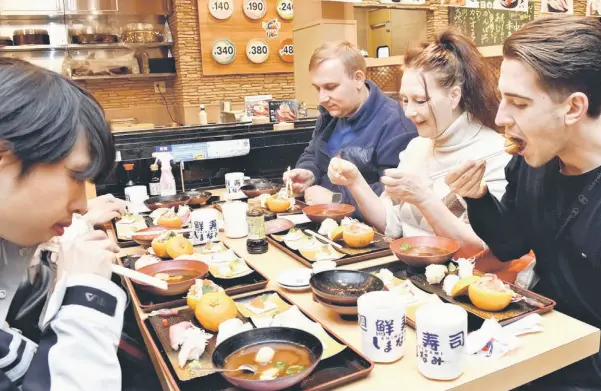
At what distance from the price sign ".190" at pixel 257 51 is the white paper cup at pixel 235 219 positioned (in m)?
5.96

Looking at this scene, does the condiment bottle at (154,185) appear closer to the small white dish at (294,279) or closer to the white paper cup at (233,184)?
the white paper cup at (233,184)

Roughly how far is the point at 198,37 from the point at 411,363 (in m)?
7.06

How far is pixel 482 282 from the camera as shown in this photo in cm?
137

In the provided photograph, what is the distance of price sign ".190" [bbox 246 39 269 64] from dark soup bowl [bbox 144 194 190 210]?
536cm

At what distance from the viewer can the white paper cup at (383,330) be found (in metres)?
1.13

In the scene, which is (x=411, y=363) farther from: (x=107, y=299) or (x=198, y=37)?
(x=198, y=37)

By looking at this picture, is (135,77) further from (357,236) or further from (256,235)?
(357,236)

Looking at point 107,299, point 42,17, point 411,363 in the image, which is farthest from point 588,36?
point 42,17

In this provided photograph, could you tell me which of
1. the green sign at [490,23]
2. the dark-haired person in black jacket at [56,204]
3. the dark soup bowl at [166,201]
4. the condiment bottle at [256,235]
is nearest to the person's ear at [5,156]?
the dark-haired person in black jacket at [56,204]

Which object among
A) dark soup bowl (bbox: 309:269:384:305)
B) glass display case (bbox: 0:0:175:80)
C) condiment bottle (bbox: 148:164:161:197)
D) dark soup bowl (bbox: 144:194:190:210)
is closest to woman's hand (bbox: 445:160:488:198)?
dark soup bowl (bbox: 309:269:384:305)

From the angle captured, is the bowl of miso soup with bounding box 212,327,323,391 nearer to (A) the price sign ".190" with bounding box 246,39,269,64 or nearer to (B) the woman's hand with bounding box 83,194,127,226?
(B) the woman's hand with bounding box 83,194,127,226

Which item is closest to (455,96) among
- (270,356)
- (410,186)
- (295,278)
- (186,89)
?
(410,186)

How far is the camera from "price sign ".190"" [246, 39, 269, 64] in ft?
25.2

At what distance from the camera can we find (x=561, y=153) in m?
1.48
